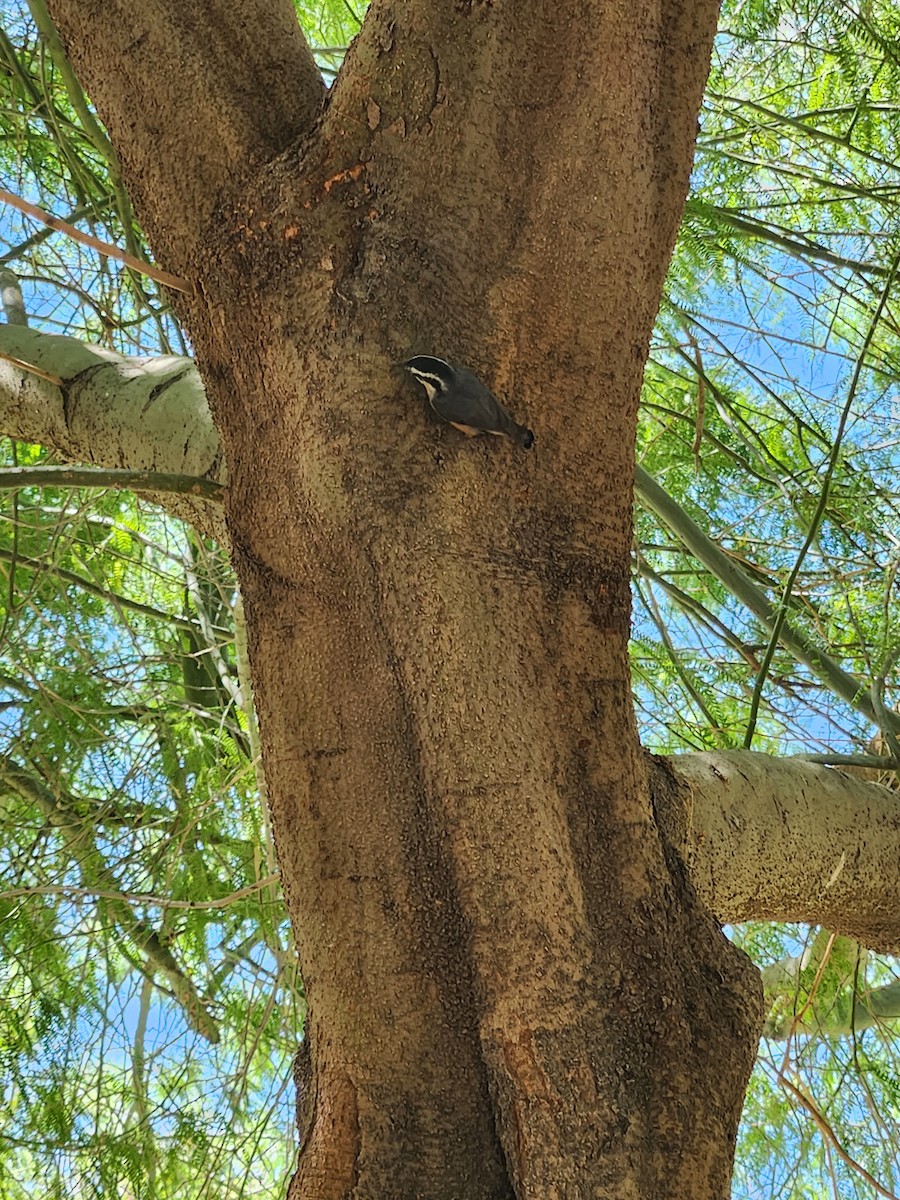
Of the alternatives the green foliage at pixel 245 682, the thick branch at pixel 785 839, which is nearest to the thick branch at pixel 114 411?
the green foliage at pixel 245 682

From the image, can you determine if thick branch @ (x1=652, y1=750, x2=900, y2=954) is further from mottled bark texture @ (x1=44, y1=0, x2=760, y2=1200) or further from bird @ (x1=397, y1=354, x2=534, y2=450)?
bird @ (x1=397, y1=354, x2=534, y2=450)

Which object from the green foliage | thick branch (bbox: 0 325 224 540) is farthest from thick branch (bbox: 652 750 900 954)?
thick branch (bbox: 0 325 224 540)

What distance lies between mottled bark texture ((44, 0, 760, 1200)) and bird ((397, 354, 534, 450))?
0.07ft

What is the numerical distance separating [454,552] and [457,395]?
0.14 meters

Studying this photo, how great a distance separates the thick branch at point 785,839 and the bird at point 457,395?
441mm

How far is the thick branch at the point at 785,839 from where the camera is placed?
131 centimetres

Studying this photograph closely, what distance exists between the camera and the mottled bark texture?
957 millimetres

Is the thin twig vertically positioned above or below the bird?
above

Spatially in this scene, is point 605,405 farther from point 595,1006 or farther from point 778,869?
point 778,869

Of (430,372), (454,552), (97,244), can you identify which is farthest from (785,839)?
(97,244)

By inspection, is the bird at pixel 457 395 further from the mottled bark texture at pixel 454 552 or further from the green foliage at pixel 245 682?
the green foliage at pixel 245 682

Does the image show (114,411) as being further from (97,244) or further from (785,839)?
(785,839)

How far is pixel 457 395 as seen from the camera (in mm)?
1017

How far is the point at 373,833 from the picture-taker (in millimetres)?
1015
